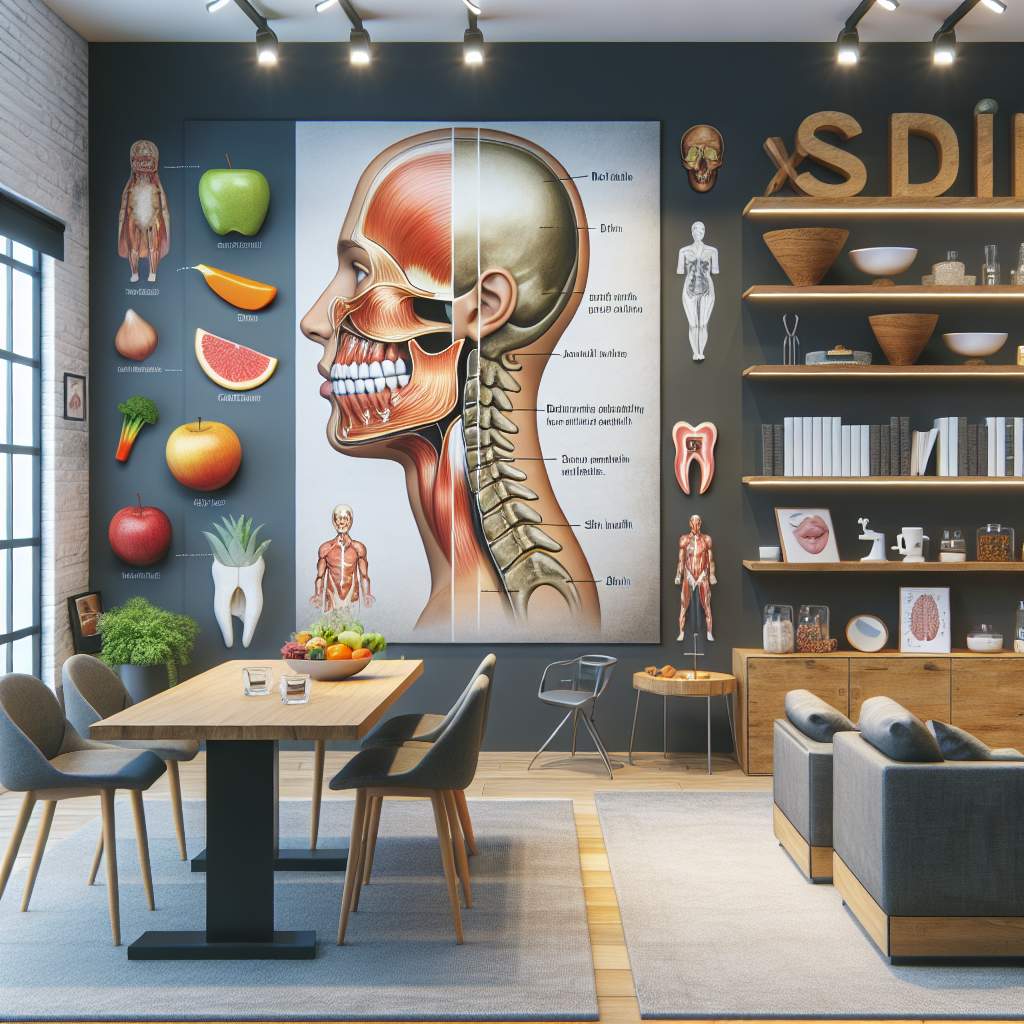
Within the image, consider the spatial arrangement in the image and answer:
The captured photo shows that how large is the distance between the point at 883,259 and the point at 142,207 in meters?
4.13

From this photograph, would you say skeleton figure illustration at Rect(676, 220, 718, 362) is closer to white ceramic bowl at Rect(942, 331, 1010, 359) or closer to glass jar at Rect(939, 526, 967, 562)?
white ceramic bowl at Rect(942, 331, 1010, 359)

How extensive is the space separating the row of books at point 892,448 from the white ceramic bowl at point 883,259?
81 cm

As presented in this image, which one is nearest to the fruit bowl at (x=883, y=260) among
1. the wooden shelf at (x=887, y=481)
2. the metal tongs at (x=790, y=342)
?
the metal tongs at (x=790, y=342)

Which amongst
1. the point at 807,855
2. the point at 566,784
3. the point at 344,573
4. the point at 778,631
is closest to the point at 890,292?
the point at 778,631

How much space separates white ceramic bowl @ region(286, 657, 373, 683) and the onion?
2888 millimetres

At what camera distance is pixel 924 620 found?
247 inches

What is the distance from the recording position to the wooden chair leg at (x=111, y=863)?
3627mm

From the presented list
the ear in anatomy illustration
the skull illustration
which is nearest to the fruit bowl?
the skull illustration

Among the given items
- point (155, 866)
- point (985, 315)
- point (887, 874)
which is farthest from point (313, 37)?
point (887, 874)

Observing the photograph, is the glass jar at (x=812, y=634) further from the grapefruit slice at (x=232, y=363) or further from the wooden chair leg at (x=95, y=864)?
the wooden chair leg at (x=95, y=864)

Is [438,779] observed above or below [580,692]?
above

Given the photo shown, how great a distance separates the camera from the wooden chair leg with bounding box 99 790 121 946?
3627 mm

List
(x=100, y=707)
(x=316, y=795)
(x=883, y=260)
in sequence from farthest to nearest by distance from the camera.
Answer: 1. (x=883, y=260)
2. (x=316, y=795)
3. (x=100, y=707)

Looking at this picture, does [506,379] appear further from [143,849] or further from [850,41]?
[143,849]
